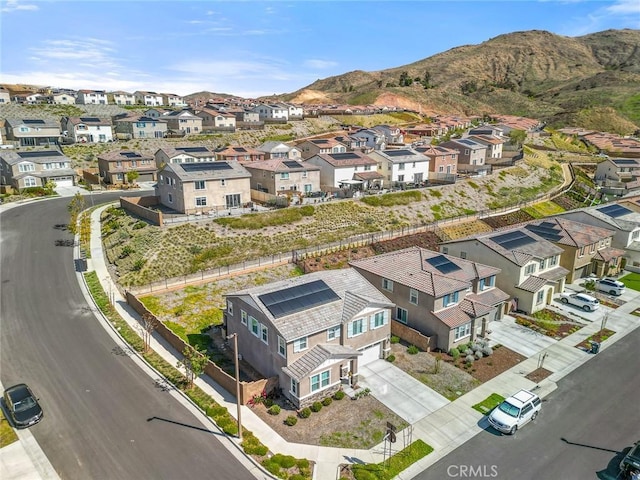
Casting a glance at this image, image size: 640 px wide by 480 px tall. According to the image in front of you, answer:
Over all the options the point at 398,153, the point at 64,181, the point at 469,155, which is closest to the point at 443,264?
the point at 398,153

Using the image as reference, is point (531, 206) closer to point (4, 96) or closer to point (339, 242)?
point (339, 242)

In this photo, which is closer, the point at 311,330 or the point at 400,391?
the point at 311,330

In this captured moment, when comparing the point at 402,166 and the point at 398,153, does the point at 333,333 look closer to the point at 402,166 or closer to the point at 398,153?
the point at 402,166

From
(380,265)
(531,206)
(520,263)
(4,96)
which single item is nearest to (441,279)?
(380,265)

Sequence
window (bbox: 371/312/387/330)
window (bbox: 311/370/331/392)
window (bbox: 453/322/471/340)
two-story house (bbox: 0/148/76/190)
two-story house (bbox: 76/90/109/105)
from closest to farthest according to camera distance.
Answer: window (bbox: 311/370/331/392) → window (bbox: 371/312/387/330) → window (bbox: 453/322/471/340) → two-story house (bbox: 0/148/76/190) → two-story house (bbox: 76/90/109/105)

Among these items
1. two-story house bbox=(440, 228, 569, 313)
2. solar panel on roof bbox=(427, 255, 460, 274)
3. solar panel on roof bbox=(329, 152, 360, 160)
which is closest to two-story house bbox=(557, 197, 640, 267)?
two-story house bbox=(440, 228, 569, 313)

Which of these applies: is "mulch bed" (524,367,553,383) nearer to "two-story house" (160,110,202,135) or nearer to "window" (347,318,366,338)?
"window" (347,318,366,338)
